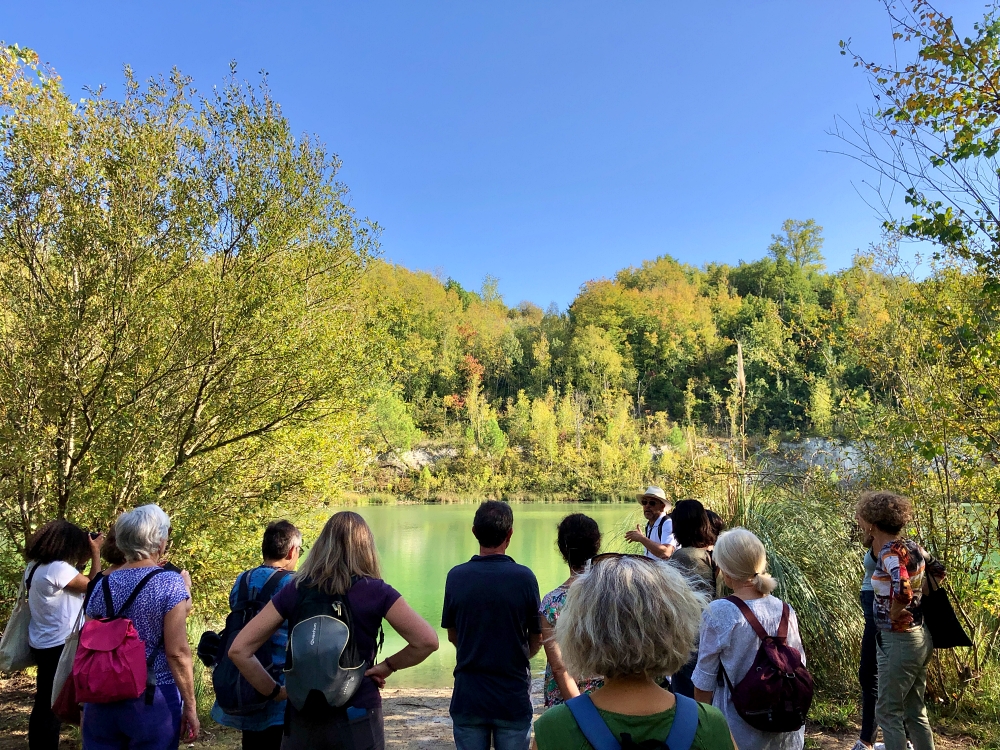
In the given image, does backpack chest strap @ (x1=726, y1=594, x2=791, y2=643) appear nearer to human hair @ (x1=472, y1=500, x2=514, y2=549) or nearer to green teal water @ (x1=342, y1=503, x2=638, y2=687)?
human hair @ (x1=472, y1=500, x2=514, y2=549)

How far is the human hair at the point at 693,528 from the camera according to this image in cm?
294

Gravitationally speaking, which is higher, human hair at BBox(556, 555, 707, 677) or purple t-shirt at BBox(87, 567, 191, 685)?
human hair at BBox(556, 555, 707, 677)

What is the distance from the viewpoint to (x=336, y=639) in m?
1.81

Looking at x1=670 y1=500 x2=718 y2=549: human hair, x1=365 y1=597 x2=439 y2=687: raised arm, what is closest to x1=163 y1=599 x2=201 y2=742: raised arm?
x1=365 y1=597 x2=439 y2=687: raised arm

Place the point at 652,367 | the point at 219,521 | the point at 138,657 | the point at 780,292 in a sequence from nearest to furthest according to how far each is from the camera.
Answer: the point at 138,657
the point at 219,521
the point at 652,367
the point at 780,292

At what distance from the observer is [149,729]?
2092mm

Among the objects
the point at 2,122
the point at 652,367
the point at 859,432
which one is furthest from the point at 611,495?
the point at 2,122

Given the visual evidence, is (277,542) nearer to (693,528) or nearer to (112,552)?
(112,552)

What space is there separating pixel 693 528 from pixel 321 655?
1.79m

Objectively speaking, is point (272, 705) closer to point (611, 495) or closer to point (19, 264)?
point (19, 264)

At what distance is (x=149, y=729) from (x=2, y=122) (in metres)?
4.45

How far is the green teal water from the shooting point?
7.58m

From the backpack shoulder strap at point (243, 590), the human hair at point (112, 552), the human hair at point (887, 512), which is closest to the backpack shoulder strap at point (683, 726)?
the backpack shoulder strap at point (243, 590)

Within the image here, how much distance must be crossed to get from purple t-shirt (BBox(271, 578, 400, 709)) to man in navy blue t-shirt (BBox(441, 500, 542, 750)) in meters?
0.31
